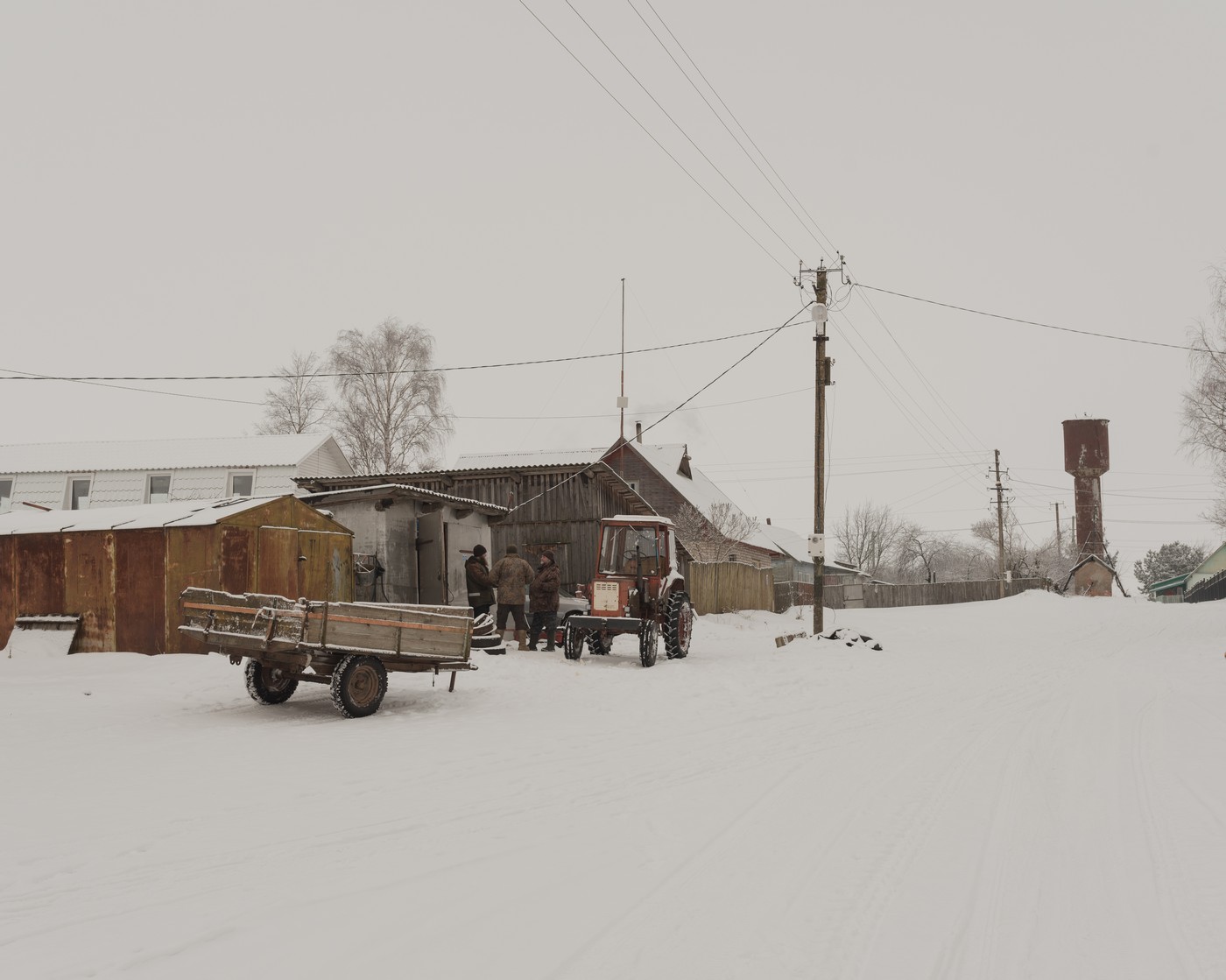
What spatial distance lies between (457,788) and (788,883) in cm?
293

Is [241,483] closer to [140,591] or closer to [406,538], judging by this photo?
[406,538]

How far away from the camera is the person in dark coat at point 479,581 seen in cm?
1678

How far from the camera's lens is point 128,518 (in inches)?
595

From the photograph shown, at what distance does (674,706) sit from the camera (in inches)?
443

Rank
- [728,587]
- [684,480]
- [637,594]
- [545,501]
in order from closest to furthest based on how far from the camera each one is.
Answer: [637,594], [545,501], [728,587], [684,480]

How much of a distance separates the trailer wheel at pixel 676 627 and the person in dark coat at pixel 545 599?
207cm

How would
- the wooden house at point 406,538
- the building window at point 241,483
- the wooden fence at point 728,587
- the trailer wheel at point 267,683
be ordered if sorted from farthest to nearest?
the building window at point 241,483 < the wooden fence at point 728,587 < the wooden house at point 406,538 < the trailer wheel at point 267,683

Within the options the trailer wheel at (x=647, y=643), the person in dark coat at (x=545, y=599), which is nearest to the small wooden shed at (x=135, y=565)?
the person in dark coat at (x=545, y=599)

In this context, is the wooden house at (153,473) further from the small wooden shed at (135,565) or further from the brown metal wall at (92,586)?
the brown metal wall at (92,586)

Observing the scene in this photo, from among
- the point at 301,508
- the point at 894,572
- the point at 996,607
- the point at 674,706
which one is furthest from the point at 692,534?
the point at 894,572

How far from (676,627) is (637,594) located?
926 millimetres

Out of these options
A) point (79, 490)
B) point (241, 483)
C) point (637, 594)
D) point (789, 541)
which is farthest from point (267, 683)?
point (789, 541)

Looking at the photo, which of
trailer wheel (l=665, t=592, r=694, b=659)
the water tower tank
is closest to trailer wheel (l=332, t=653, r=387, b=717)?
trailer wheel (l=665, t=592, r=694, b=659)

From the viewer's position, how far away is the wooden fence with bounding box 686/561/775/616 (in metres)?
28.6
